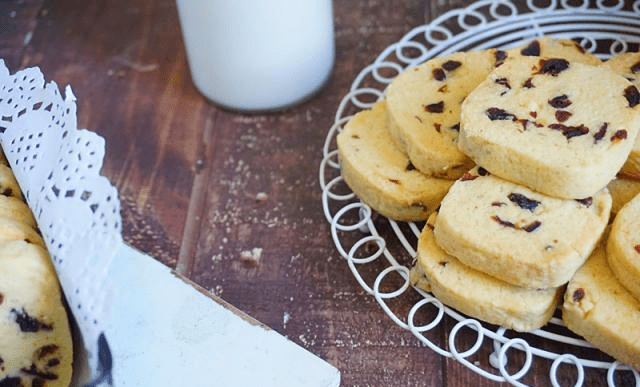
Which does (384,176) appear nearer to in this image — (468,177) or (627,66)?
(468,177)

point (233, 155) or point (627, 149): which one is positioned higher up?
point (627, 149)

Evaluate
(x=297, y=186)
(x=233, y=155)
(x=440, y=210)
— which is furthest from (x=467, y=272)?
(x=233, y=155)

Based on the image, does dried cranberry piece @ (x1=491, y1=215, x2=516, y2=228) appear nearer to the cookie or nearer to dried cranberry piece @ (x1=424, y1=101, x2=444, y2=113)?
dried cranberry piece @ (x1=424, y1=101, x2=444, y2=113)

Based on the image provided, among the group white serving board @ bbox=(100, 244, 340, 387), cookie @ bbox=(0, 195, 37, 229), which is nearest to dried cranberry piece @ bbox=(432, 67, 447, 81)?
white serving board @ bbox=(100, 244, 340, 387)

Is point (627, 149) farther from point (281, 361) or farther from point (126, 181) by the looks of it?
point (126, 181)

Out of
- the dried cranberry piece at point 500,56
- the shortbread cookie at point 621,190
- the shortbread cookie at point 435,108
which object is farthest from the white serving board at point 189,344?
the dried cranberry piece at point 500,56

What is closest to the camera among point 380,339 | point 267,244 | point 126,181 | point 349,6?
point 380,339

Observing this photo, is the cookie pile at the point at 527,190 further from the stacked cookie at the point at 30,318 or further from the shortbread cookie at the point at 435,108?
the stacked cookie at the point at 30,318
